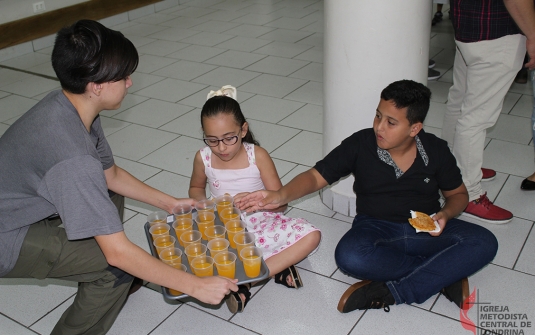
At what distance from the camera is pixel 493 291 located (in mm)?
2320

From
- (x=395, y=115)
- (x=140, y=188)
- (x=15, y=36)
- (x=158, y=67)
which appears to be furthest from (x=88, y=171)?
(x=15, y=36)

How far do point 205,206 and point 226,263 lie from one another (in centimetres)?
37

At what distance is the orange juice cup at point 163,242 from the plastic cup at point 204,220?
15cm

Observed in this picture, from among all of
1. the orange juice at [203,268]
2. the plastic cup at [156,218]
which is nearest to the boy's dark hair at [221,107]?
the plastic cup at [156,218]

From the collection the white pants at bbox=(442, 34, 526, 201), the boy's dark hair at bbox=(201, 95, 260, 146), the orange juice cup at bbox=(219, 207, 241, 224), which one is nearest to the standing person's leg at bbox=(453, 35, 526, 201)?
the white pants at bbox=(442, 34, 526, 201)

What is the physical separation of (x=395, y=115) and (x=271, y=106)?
2215mm

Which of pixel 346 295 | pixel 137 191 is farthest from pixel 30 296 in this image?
pixel 346 295

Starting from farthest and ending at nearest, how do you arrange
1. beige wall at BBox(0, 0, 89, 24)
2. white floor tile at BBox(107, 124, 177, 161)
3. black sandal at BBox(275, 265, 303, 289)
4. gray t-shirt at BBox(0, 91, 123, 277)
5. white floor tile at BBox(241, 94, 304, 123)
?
beige wall at BBox(0, 0, 89, 24), white floor tile at BBox(241, 94, 304, 123), white floor tile at BBox(107, 124, 177, 161), black sandal at BBox(275, 265, 303, 289), gray t-shirt at BBox(0, 91, 123, 277)

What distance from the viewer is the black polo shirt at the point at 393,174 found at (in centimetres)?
228

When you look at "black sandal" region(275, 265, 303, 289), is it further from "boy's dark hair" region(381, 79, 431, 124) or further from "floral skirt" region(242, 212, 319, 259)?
"boy's dark hair" region(381, 79, 431, 124)

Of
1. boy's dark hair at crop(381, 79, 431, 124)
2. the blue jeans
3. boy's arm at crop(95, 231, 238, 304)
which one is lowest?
the blue jeans

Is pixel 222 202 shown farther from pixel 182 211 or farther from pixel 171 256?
pixel 171 256

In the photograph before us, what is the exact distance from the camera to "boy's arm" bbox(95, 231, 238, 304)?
1.74 m

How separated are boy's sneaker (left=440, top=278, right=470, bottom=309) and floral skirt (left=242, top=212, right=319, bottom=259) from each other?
0.61 m
